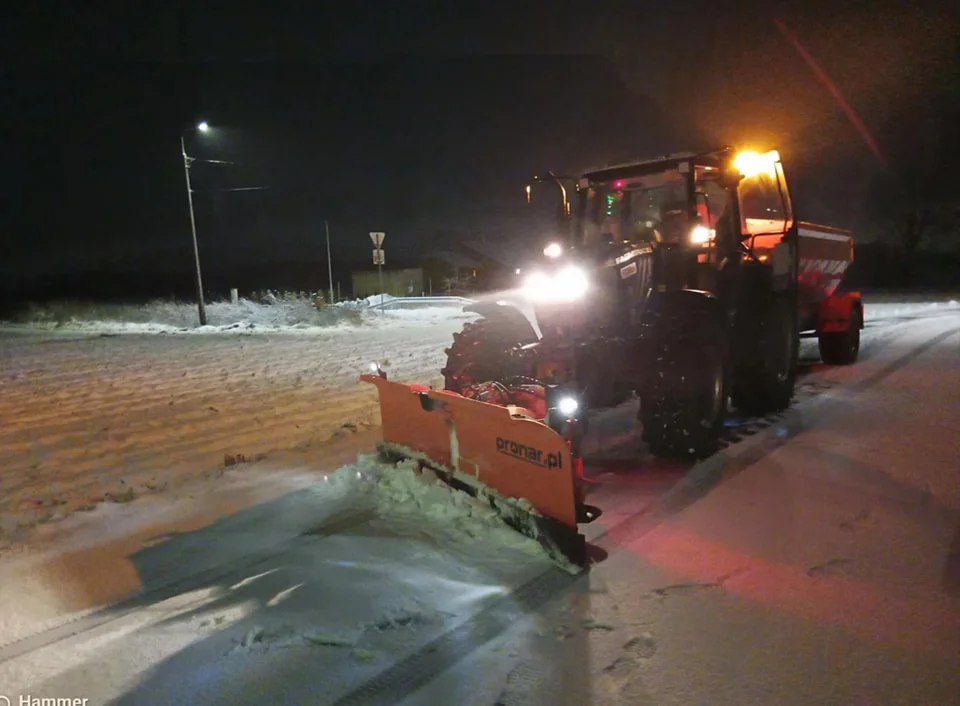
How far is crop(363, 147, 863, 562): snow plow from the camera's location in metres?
4.63

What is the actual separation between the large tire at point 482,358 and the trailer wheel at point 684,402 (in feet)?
4.18

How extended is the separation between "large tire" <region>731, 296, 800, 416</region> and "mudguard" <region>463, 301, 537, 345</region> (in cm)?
222

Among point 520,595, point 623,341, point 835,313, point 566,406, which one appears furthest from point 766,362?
point 520,595

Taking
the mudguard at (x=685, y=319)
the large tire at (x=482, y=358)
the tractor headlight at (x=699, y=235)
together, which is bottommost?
the large tire at (x=482, y=358)

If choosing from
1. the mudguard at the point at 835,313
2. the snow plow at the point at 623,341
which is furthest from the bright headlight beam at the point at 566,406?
the mudguard at the point at 835,313

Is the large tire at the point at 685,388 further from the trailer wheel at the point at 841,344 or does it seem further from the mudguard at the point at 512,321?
the trailer wheel at the point at 841,344

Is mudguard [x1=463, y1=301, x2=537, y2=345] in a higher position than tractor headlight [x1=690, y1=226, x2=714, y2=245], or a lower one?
lower

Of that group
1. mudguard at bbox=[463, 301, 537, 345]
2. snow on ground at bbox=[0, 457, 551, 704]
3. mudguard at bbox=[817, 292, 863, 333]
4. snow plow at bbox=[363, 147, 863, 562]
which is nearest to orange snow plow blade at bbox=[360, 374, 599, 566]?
snow plow at bbox=[363, 147, 863, 562]

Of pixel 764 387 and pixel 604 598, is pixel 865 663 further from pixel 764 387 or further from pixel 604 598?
pixel 764 387

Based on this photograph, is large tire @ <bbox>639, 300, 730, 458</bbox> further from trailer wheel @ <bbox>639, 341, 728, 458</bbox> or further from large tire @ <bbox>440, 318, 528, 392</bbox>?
large tire @ <bbox>440, 318, 528, 392</bbox>

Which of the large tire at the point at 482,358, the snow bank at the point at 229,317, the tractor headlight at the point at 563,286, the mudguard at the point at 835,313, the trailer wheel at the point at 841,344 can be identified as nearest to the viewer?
the tractor headlight at the point at 563,286

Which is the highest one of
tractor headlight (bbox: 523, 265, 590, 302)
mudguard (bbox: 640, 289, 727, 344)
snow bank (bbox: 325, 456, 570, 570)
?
tractor headlight (bbox: 523, 265, 590, 302)

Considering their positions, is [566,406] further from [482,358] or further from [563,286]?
[482,358]

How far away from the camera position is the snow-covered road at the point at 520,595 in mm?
3064
